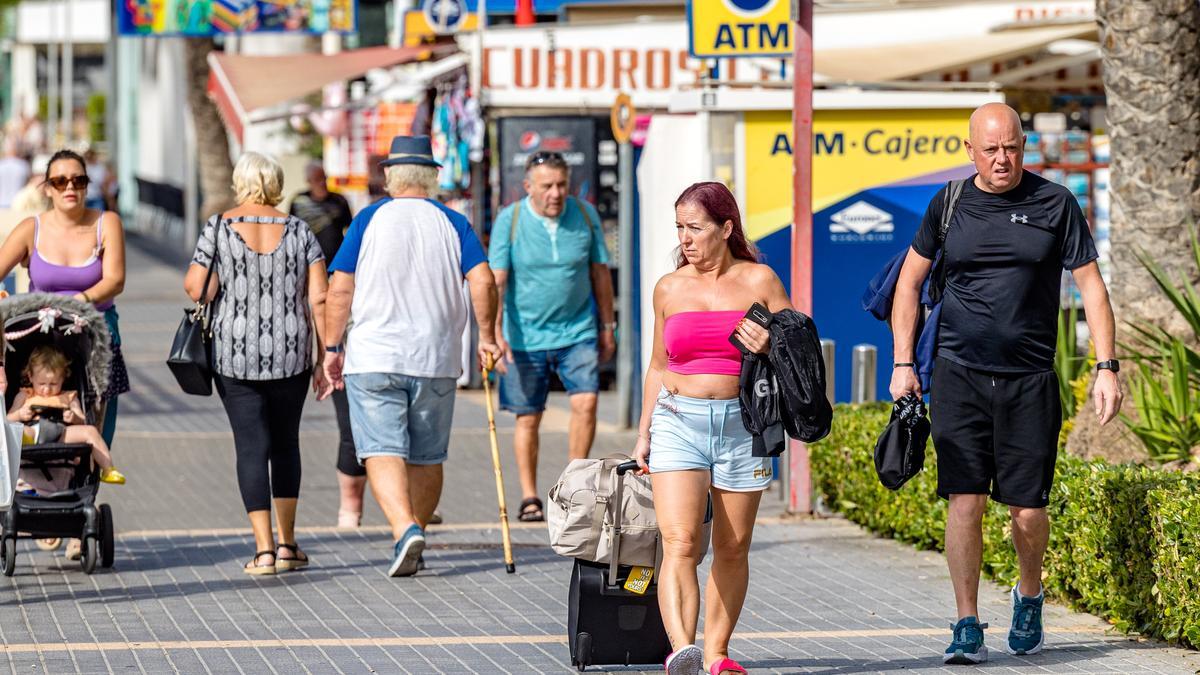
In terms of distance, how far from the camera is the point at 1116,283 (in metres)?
9.28

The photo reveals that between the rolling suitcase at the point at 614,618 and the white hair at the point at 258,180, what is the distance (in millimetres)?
2615

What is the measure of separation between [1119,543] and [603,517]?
2.02m

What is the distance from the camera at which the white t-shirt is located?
8305mm

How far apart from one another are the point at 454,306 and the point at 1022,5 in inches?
423

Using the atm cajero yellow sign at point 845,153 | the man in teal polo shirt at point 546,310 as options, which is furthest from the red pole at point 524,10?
the man in teal polo shirt at point 546,310

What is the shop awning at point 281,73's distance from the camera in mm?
19141

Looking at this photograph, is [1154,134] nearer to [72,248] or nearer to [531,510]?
[531,510]

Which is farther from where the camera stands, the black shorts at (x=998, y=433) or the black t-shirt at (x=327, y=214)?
the black t-shirt at (x=327, y=214)

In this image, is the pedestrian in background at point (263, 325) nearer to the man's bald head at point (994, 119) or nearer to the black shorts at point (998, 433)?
the black shorts at point (998, 433)

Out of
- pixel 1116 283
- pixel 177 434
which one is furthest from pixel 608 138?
pixel 1116 283

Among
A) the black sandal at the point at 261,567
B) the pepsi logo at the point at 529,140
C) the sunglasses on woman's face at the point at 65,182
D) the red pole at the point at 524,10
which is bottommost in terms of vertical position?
the black sandal at the point at 261,567

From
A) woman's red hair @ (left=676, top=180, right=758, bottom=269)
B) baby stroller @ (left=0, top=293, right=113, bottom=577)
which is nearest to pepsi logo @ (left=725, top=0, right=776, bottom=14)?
baby stroller @ (left=0, top=293, right=113, bottom=577)

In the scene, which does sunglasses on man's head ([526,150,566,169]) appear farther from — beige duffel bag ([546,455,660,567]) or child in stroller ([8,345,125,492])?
beige duffel bag ([546,455,660,567])

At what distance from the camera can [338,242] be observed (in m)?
12.0
